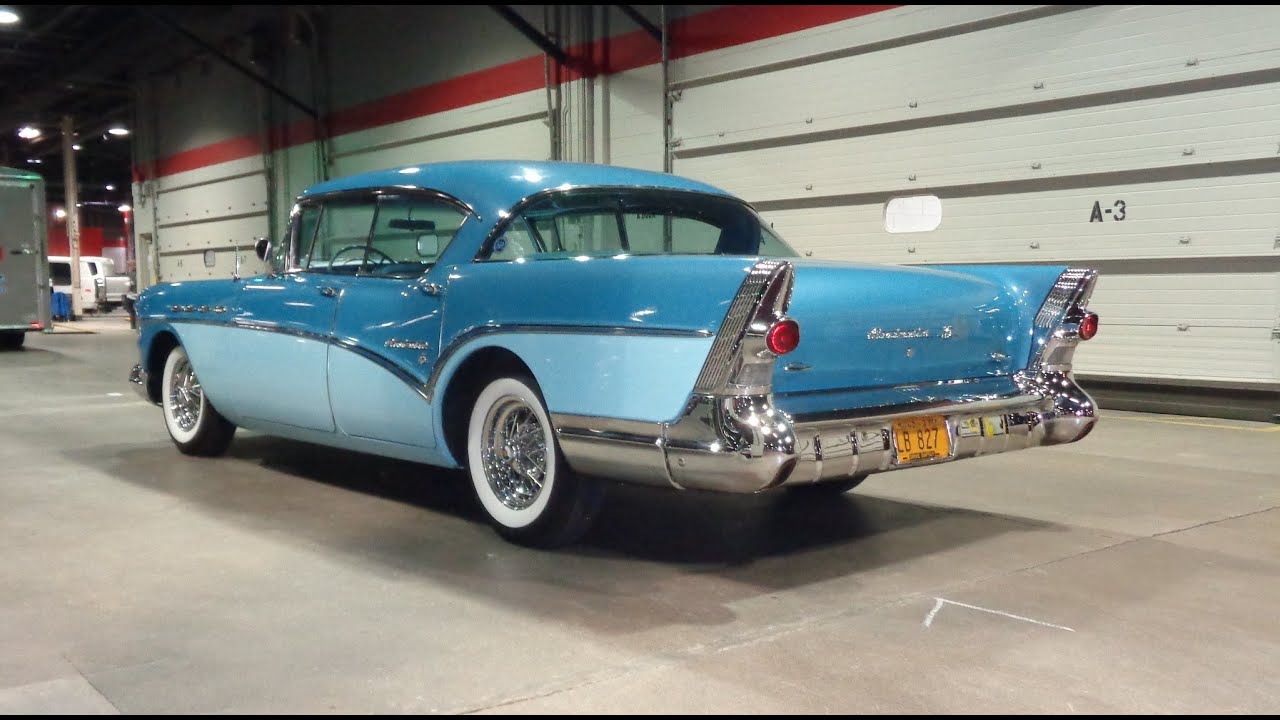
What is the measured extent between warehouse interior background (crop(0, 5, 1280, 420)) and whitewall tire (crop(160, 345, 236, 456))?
92cm

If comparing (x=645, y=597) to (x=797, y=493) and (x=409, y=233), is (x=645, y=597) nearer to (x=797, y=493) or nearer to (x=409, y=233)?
(x=797, y=493)

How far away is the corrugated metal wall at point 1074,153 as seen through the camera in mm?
7996

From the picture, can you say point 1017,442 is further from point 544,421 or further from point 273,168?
point 273,168

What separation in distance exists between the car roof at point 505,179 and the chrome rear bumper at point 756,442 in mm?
1119

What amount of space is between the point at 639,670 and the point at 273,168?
63.0 ft

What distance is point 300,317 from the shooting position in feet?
15.9

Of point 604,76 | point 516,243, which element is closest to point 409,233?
point 516,243

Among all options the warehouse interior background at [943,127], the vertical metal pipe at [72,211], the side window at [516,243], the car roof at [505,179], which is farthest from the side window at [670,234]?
the vertical metal pipe at [72,211]

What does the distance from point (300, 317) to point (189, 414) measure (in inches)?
65.4

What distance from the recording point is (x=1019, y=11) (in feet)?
29.9

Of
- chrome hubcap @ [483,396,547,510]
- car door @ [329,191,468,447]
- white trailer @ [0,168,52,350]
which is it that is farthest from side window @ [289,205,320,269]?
white trailer @ [0,168,52,350]

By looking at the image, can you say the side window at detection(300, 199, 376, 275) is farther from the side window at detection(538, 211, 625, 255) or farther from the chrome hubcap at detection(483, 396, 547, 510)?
the chrome hubcap at detection(483, 396, 547, 510)

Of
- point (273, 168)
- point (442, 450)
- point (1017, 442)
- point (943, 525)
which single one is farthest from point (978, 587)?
point (273, 168)

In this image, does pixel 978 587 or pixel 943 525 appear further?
pixel 943 525
